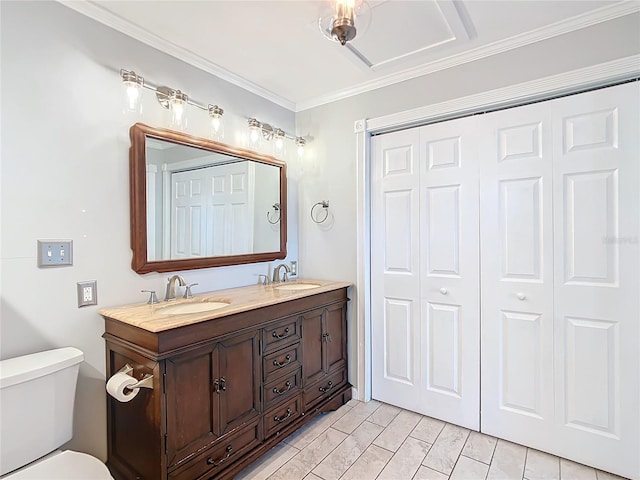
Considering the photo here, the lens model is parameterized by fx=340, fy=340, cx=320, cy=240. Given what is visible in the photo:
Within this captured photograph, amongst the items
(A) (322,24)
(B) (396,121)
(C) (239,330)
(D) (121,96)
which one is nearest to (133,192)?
(D) (121,96)

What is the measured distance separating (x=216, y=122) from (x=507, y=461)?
2715 millimetres

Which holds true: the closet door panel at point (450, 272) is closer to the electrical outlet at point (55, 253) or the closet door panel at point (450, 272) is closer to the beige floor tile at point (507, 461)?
the beige floor tile at point (507, 461)

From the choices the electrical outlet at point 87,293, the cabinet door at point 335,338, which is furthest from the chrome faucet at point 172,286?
the cabinet door at point 335,338

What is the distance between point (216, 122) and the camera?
228cm

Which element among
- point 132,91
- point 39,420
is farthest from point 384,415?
point 132,91

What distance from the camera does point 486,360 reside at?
2.18 meters

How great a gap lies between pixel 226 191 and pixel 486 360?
81.3 inches

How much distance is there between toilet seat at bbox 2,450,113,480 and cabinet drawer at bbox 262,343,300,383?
0.85 m

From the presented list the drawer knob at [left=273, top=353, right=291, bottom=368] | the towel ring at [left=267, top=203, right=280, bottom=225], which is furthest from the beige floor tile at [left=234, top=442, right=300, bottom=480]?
Result: the towel ring at [left=267, top=203, right=280, bottom=225]

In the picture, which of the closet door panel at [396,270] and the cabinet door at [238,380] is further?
the closet door panel at [396,270]

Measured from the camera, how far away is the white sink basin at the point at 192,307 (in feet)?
6.26

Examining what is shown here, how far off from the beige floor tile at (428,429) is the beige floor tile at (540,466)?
502 millimetres

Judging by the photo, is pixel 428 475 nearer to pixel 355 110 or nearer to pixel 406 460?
pixel 406 460

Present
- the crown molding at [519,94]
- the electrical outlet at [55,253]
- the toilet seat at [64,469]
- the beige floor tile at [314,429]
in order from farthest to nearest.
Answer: the beige floor tile at [314,429]
the crown molding at [519,94]
the electrical outlet at [55,253]
the toilet seat at [64,469]
